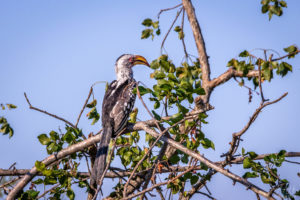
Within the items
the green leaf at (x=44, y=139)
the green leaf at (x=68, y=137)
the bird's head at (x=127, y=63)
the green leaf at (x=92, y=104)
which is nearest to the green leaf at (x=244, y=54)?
the green leaf at (x=92, y=104)

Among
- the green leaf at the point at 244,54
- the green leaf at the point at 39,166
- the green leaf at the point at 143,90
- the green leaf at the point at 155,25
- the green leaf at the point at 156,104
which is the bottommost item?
the green leaf at the point at 39,166

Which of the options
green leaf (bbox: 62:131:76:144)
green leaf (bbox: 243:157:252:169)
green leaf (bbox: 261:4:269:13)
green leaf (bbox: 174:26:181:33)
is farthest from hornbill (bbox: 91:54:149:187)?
green leaf (bbox: 261:4:269:13)

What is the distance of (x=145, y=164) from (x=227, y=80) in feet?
5.03

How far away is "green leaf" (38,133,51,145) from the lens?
14.3 feet

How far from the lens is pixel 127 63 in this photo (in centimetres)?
711

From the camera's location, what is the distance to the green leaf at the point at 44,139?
4363 millimetres

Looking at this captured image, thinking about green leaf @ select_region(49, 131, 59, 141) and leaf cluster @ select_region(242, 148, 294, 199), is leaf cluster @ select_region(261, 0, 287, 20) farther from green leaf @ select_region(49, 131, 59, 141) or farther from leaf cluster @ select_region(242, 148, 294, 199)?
green leaf @ select_region(49, 131, 59, 141)

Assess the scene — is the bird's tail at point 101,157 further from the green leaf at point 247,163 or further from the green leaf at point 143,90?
Result: the green leaf at point 247,163

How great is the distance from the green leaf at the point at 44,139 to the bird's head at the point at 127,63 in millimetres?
2644

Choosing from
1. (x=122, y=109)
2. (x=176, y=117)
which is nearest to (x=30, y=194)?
(x=122, y=109)

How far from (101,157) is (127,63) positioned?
286cm

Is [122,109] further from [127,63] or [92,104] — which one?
[127,63]

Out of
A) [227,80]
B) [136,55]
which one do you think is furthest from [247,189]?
[136,55]

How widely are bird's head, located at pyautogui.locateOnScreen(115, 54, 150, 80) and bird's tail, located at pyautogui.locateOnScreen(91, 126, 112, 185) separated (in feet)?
6.80
